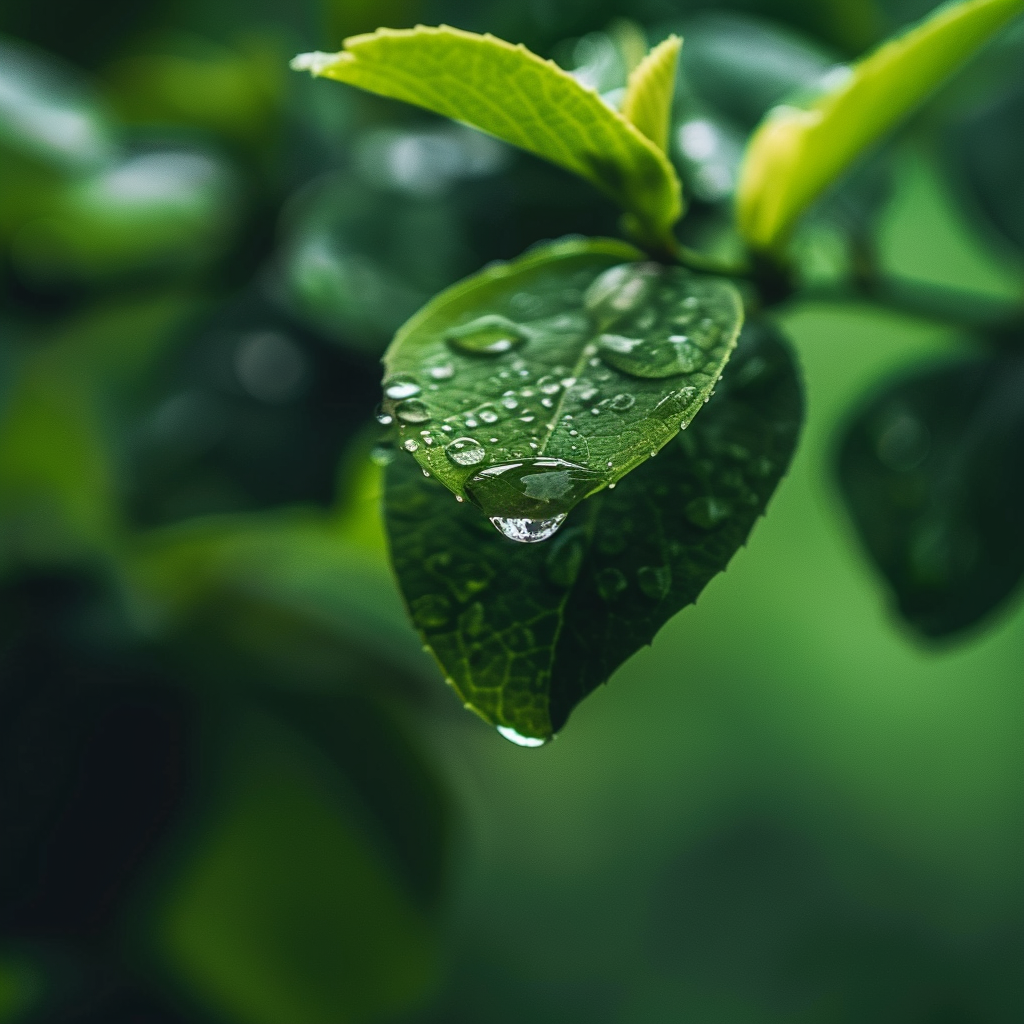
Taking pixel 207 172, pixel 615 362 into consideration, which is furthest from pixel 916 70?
pixel 207 172

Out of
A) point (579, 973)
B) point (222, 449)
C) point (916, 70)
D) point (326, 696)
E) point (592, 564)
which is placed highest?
point (916, 70)

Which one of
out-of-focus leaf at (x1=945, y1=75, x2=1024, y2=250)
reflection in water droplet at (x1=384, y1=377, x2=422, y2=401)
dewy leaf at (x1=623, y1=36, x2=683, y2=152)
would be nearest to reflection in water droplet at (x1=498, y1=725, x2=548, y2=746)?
reflection in water droplet at (x1=384, y1=377, x2=422, y2=401)

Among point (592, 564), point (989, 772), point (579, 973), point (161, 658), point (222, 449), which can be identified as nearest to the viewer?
point (592, 564)

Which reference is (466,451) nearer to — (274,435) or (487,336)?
(487,336)

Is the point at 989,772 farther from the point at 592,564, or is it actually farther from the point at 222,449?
the point at 592,564

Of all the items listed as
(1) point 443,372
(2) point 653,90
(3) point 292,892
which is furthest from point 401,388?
(3) point 292,892

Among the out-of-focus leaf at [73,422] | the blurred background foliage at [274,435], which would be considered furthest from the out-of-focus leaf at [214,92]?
the out-of-focus leaf at [73,422]

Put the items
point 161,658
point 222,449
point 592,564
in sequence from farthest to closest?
point 161,658, point 222,449, point 592,564

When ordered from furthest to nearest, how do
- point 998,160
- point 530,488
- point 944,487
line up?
point 998,160
point 944,487
point 530,488
